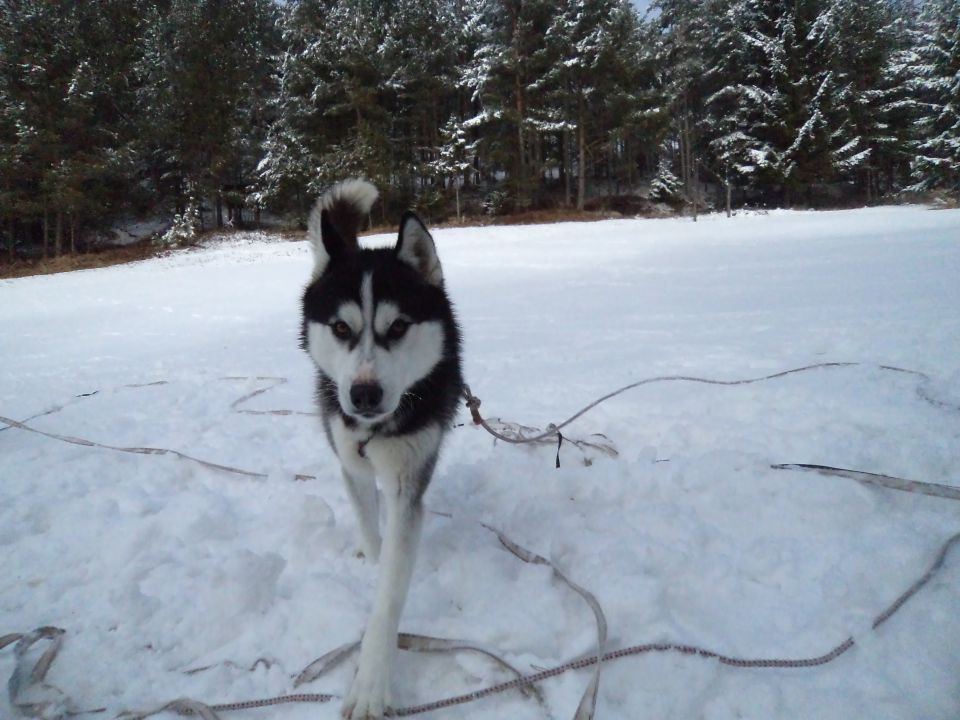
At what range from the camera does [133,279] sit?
15.9 meters

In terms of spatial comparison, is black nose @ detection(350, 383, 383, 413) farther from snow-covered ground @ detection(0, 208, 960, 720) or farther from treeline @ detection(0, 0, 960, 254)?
treeline @ detection(0, 0, 960, 254)

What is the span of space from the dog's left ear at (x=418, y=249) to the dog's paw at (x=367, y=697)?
1.72 meters

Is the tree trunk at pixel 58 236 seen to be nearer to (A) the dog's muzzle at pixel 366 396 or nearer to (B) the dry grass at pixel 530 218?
(B) the dry grass at pixel 530 218

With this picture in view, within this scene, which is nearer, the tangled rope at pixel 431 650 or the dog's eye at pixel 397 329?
the tangled rope at pixel 431 650

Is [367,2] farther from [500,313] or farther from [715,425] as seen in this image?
[715,425]

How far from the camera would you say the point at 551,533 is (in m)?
2.54

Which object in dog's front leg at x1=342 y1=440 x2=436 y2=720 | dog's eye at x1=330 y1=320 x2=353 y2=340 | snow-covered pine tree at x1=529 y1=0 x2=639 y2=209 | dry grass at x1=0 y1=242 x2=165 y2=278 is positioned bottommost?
dog's front leg at x1=342 y1=440 x2=436 y2=720

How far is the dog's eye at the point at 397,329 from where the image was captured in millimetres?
2273

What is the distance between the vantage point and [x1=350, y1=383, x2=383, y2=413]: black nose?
1.97 m

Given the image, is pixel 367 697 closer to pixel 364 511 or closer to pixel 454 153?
pixel 364 511

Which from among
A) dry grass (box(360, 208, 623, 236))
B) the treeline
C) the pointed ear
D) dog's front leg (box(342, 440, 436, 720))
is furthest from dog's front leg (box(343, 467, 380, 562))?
the treeline

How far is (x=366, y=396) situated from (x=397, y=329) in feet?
1.43

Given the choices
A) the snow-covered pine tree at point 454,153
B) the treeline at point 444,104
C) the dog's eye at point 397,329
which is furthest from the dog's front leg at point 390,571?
the snow-covered pine tree at point 454,153

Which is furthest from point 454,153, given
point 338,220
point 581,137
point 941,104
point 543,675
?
point 543,675
